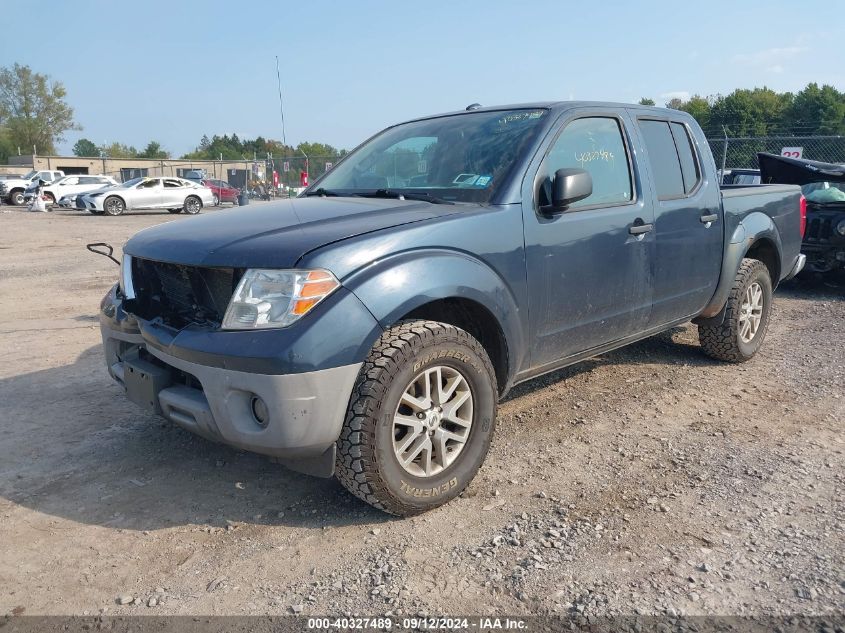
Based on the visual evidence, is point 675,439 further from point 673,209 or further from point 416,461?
point 416,461

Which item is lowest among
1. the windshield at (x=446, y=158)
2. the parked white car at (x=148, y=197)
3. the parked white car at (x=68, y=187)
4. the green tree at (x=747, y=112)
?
the windshield at (x=446, y=158)

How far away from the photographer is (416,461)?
9.84 ft

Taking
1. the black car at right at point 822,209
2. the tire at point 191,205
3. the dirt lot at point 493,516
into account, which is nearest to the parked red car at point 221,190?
the tire at point 191,205

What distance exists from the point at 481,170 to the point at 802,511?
2203 millimetres

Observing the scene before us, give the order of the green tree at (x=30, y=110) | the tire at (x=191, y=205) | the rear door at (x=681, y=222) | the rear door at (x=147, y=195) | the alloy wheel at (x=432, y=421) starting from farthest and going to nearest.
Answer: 1. the green tree at (x=30, y=110)
2. the tire at (x=191, y=205)
3. the rear door at (x=147, y=195)
4. the rear door at (x=681, y=222)
5. the alloy wheel at (x=432, y=421)

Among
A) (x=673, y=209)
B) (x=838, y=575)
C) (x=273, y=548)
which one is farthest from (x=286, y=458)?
(x=673, y=209)

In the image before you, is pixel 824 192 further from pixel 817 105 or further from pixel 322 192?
pixel 817 105

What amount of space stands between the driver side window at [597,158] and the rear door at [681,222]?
27cm

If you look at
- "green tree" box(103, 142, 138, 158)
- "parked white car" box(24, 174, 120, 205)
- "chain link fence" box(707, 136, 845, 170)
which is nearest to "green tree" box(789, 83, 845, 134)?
"chain link fence" box(707, 136, 845, 170)

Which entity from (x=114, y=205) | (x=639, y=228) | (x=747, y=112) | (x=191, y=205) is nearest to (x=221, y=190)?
(x=191, y=205)

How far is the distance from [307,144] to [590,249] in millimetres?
70302

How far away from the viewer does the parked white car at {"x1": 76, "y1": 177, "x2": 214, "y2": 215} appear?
24312 mm

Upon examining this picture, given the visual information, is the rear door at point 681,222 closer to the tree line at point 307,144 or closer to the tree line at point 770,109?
the tree line at point 307,144

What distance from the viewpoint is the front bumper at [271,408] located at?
2568mm
